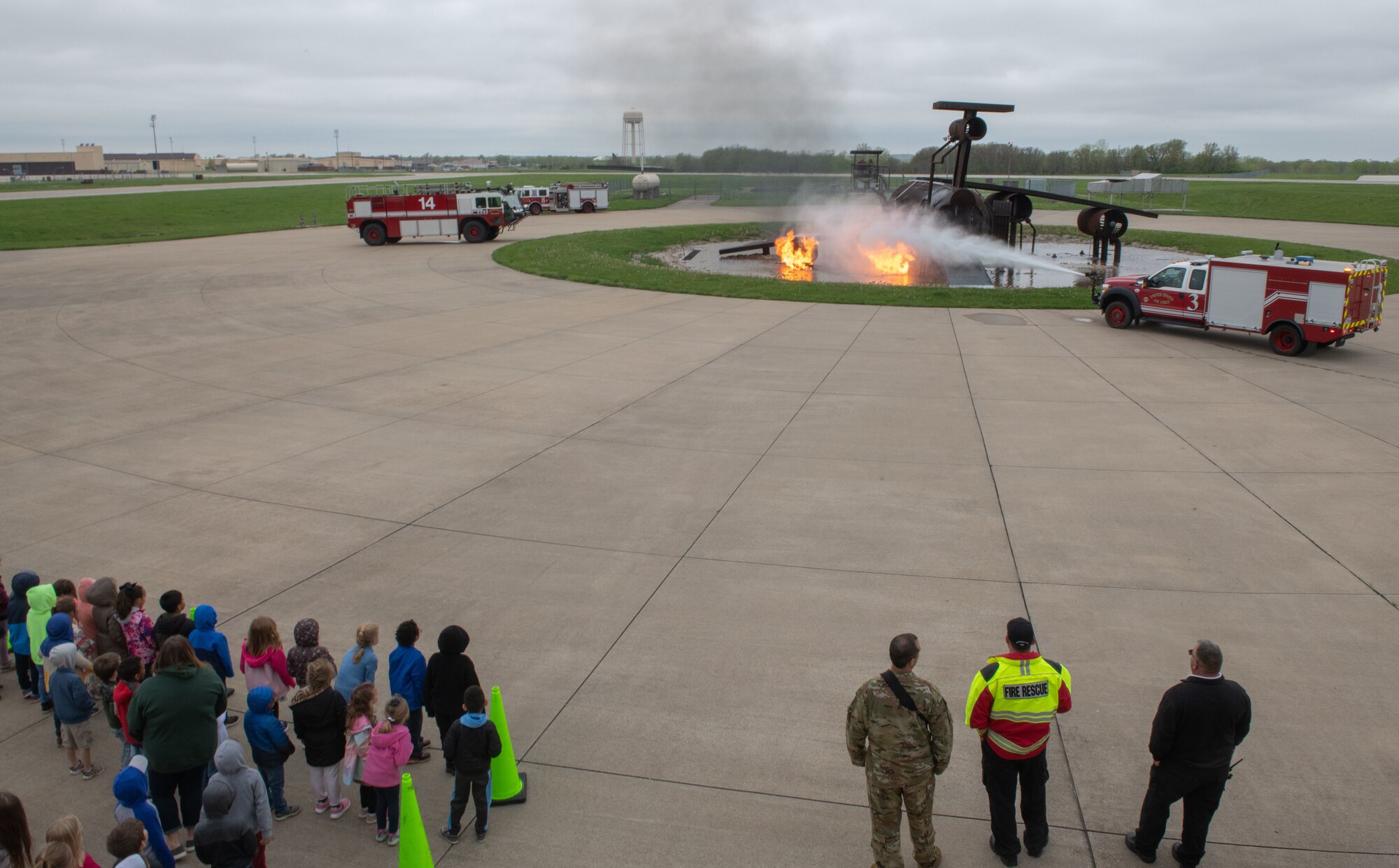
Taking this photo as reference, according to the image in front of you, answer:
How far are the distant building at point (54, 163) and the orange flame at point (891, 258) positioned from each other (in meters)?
161

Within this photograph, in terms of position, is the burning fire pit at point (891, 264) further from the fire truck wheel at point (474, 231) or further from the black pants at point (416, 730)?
the black pants at point (416, 730)

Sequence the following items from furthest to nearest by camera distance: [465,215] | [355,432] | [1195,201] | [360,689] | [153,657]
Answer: [1195,201] < [465,215] < [355,432] < [153,657] < [360,689]

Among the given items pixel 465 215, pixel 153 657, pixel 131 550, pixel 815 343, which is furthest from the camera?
pixel 465 215

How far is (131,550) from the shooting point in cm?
864

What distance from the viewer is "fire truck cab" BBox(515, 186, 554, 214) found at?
5866 cm

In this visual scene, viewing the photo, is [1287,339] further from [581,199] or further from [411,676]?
[581,199]

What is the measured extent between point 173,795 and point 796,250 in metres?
31.8

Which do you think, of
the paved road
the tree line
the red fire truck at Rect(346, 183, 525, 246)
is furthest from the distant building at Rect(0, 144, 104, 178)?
the paved road

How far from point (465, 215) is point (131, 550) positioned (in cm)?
3187

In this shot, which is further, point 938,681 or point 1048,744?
point 938,681

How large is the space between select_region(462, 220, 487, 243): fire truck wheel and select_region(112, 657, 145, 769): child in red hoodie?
115ft

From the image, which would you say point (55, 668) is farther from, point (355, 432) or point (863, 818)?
point (355, 432)

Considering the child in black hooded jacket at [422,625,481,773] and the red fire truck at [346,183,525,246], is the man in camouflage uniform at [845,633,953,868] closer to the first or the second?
the child in black hooded jacket at [422,625,481,773]

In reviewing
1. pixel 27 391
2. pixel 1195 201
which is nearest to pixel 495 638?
pixel 27 391
